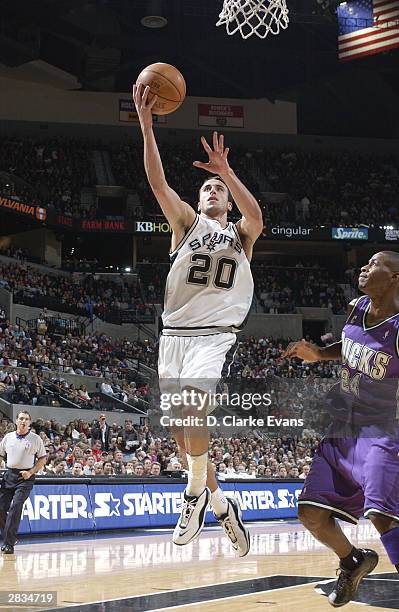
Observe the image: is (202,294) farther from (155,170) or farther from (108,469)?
(108,469)

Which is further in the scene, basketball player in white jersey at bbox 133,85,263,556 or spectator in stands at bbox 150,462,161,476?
spectator in stands at bbox 150,462,161,476

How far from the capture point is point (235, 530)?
6223 millimetres

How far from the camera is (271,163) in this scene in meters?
38.5

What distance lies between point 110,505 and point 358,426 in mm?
10164

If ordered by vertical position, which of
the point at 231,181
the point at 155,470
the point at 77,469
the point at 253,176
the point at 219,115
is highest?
the point at 219,115

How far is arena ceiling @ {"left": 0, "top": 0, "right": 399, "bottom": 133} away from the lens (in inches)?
1088

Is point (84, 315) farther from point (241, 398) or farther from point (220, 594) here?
point (220, 594)

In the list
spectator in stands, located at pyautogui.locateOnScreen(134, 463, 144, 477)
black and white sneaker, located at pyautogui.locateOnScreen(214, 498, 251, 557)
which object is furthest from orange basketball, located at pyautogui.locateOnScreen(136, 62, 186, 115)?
spectator in stands, located at pyautogui.locateOnScreen(134, 463, 144, 477)

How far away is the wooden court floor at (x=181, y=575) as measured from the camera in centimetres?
773

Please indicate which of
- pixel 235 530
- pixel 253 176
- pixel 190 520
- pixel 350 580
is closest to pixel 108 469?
pixel 235 530

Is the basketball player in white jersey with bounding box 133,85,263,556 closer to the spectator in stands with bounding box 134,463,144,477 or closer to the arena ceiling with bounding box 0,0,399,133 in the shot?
the spectator in stands with bounding box 134,463,144,477

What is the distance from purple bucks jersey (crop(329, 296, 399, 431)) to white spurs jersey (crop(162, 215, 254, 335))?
92 cm

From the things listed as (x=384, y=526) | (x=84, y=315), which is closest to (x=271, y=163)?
(x=84, y=315)

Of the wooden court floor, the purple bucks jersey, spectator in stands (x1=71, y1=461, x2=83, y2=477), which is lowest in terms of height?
the wooden court floor
